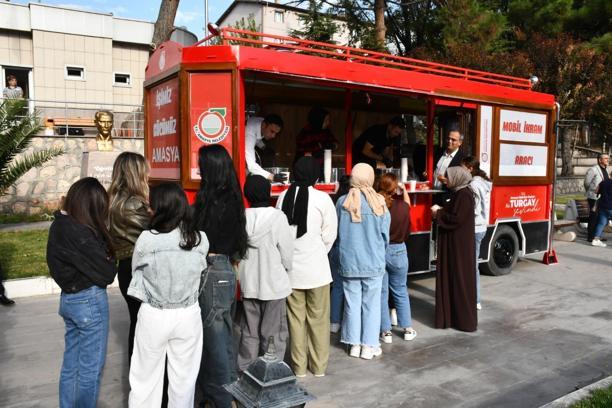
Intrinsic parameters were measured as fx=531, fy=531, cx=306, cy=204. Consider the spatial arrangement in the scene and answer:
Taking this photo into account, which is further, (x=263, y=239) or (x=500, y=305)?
(x=500, y=305)

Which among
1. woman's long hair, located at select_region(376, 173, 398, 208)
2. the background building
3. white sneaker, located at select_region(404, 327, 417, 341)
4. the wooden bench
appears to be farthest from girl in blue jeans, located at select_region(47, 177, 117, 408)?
the background building

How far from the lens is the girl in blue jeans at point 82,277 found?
121 inches

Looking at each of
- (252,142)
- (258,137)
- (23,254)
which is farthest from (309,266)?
(23,254)

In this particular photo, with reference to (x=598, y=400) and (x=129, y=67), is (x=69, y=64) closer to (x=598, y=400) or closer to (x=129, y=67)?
(x=129, y=67)

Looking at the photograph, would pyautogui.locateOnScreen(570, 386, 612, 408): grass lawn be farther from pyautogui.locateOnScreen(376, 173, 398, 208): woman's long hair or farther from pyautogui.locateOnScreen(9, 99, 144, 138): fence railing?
pyautogui.locateOnScreen(9, 99, 144, 138): fence railing

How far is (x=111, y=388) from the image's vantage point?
4.17 meters

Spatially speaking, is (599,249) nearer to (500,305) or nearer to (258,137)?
(500,305)

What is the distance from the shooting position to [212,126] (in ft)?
16.9

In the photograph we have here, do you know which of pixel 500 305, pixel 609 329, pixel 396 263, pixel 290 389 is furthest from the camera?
pixel 500 305

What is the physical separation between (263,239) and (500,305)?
3.92 meters

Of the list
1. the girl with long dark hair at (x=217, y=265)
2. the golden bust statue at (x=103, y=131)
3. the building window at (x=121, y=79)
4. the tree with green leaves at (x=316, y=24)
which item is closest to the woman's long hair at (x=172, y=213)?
the girl with long dark hair at (x=217, y=265)

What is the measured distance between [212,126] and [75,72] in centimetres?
1467

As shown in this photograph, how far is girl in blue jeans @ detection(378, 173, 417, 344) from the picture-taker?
195 inches

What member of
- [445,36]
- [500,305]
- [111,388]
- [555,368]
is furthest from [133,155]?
[445,36]
